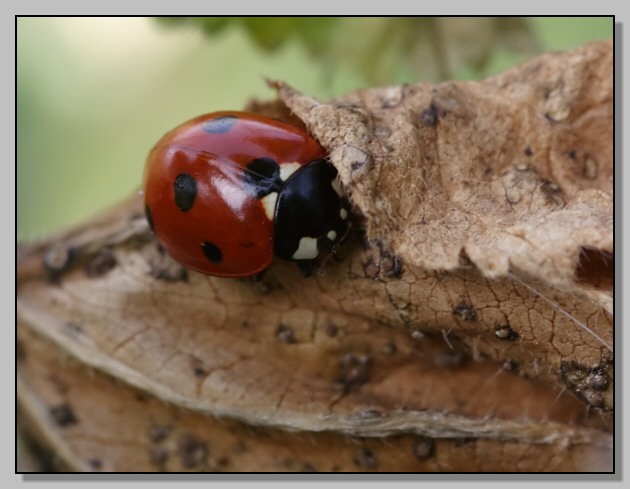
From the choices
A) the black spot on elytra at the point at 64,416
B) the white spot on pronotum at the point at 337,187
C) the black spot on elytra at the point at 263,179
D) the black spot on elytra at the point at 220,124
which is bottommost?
the black spot on elytra at the point at 64,416

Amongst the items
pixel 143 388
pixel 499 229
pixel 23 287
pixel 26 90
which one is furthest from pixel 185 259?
pixel 26 90

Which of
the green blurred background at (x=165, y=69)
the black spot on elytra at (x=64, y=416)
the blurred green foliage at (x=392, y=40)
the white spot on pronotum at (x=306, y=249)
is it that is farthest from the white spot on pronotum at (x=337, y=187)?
the black spot on elytra at (x=64, y=416)

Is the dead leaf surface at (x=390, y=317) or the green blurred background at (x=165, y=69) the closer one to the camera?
the dead leaf surface at (x=390, y=317)

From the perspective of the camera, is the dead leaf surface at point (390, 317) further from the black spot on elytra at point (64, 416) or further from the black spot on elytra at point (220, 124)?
the black spot on elytra at point (220, 124)

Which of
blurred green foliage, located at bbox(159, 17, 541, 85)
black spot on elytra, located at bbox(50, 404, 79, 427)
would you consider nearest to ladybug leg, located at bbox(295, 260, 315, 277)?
black spot on elytra, located at bbox(50, 404, 79, 427)

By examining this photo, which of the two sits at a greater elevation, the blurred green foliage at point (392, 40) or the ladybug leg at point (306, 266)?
the blurred green foliage at point (392, 40)

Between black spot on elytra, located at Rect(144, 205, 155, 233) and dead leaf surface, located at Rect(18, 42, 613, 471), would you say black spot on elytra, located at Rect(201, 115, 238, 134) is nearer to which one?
dead leaf surface, located at Rect(18, 42, 613, 471)

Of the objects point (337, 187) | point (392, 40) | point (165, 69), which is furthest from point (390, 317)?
point (165, 69)

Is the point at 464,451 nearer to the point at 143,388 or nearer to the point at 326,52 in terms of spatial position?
the point at 143,388
